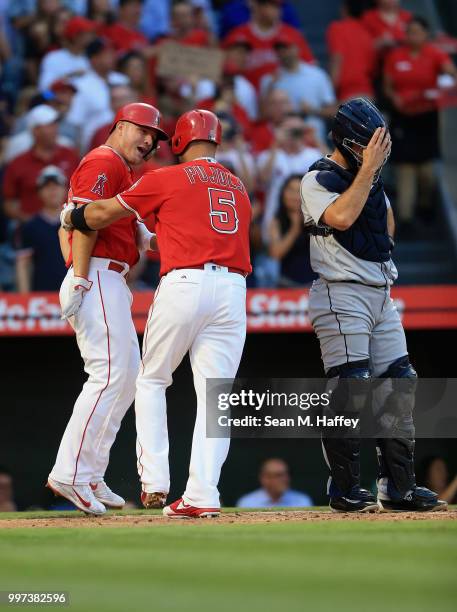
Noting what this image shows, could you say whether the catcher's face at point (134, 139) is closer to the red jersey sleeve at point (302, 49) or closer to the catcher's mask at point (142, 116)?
the catcher's mask at point (142, 116)

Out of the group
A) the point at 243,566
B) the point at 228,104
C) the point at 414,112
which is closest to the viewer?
the point at 243,566

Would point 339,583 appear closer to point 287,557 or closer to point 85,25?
point 287,557

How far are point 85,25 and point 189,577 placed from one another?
29.2 feet

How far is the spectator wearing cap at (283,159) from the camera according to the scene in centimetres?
1046

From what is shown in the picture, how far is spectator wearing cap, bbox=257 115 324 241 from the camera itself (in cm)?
1046

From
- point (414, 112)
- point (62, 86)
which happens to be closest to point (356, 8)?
point (414, 112)

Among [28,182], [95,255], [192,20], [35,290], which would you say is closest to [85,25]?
[192,20]

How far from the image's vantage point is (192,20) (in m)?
12.8

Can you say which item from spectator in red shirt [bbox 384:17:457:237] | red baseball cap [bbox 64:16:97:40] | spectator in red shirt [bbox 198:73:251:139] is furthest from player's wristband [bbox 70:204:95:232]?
red baseball cap [bbox 64:16:97:40]

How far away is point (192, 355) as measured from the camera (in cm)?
597

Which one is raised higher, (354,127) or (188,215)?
(354,127)

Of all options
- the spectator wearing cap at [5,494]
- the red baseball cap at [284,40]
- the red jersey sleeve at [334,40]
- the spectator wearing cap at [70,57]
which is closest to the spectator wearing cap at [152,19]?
the spectator wearing cap at [70,57]

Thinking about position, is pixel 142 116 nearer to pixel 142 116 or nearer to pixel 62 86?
pixel 142 116

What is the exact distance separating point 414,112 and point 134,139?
583 centimetres
